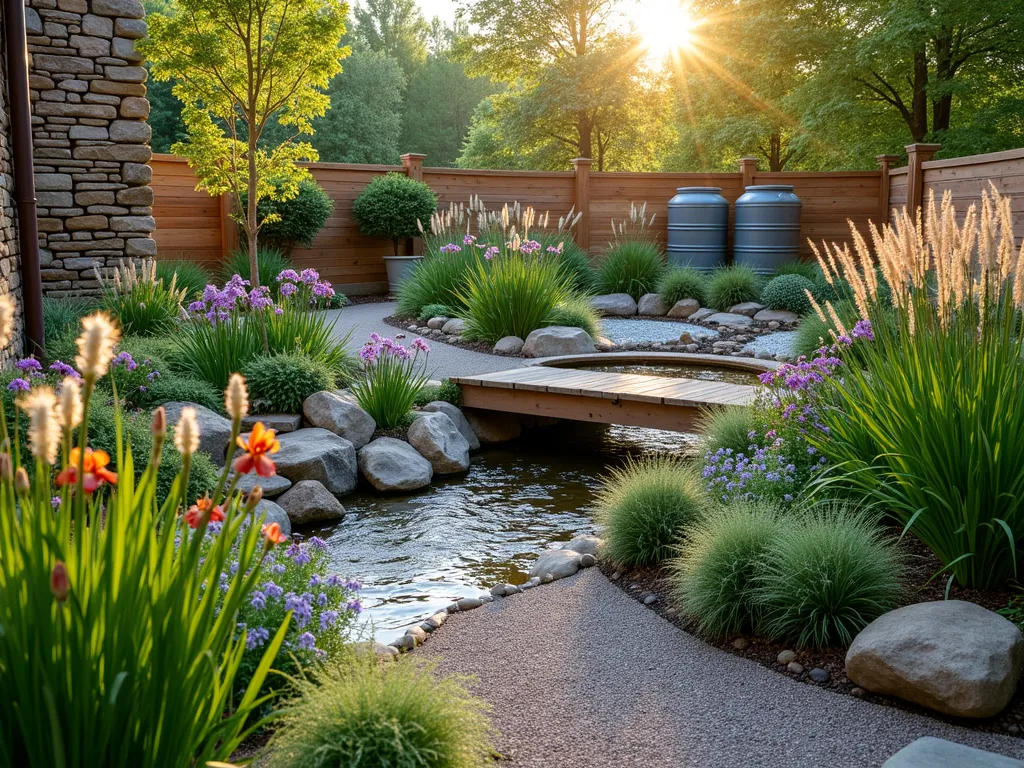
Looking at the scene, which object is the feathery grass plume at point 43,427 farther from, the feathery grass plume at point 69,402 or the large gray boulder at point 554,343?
the large gray boulder at point 554,343

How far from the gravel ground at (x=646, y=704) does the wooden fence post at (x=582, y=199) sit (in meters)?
11.4

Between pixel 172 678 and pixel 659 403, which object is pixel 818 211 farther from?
pixel 172 678

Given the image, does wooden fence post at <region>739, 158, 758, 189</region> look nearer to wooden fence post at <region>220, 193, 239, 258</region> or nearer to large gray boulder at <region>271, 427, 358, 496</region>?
wooden fence post at <region>220, 193, 239, 258</region>

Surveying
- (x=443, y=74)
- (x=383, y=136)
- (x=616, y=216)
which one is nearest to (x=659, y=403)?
(x=616, y=216)

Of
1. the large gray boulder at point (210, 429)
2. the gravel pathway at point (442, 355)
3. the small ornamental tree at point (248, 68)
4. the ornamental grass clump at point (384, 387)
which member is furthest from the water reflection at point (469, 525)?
the small ornamental tree at point (248, 68)

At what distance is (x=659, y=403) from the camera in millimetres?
6512

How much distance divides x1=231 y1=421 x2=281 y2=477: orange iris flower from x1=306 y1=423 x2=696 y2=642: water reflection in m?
2.26

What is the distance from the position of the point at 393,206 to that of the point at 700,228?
4791mm

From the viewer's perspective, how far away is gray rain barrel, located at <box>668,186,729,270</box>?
1416cm

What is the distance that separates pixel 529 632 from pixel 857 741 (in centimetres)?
129

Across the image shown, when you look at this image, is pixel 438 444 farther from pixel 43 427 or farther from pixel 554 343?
pixel 43 427

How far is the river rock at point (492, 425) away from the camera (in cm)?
746


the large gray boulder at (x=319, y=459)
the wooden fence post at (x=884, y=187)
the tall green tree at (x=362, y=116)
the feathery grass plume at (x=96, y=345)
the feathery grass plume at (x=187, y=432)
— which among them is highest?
the tall green tree at (x=362, y=116)

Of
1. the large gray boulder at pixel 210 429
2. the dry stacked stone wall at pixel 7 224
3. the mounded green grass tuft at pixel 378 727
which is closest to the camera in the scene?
the mounded green grass tuft at pixel 378 727
